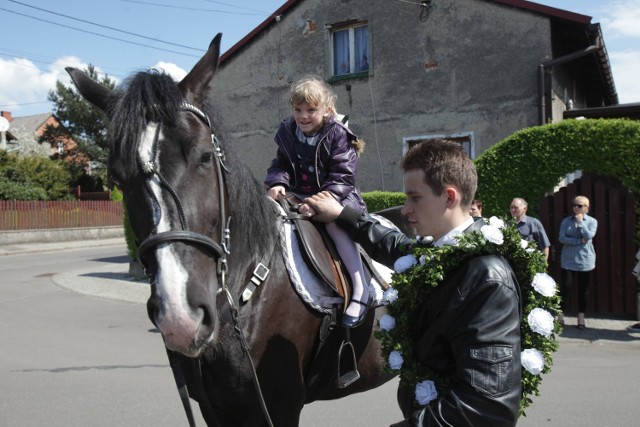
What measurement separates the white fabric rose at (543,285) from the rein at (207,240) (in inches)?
45.8

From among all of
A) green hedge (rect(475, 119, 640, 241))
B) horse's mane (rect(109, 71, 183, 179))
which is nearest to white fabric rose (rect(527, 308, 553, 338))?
horse's mane (rect(109, 71, 183, 179))

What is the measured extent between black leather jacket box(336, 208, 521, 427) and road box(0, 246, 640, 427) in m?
3.09

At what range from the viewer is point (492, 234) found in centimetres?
173

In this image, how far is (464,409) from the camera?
1523 millimetres

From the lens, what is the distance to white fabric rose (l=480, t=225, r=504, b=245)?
1728 millimetres

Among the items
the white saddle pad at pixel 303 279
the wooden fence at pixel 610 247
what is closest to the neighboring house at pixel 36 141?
the wooden fence at pixel 610 247

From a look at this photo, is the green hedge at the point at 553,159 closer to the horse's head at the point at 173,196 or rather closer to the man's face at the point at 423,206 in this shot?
the man's face at the point at 423,206

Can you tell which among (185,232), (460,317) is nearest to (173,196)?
(185,232)

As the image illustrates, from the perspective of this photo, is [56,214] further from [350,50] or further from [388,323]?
[388,323]

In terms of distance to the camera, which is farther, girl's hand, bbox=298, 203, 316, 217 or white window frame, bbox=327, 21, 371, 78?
white window frame, bbox=327, 21, 371, 78

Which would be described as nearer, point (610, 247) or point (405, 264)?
point (405, 264)

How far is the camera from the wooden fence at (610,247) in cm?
873

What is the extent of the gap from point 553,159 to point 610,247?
175 cm

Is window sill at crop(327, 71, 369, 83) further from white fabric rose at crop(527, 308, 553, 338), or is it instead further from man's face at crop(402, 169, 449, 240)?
white fabric rose at crop(527, 308, 553, 338)
